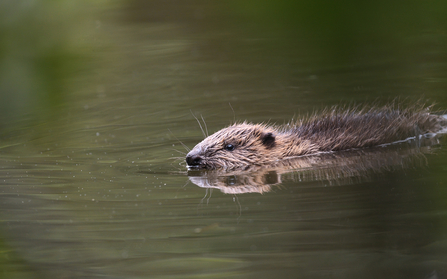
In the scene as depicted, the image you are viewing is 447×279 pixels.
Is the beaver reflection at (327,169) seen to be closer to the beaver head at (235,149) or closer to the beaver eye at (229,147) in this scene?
the beaver head at (235,149)

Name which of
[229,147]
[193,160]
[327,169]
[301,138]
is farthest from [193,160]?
[327,169]

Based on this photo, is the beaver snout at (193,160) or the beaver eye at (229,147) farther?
the beaver eye at (229,147)

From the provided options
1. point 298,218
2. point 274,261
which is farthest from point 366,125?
point 274,261

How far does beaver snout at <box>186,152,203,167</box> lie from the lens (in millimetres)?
6487

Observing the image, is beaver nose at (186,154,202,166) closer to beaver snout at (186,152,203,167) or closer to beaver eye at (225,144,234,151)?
beaver snout at (186,152,203,167)

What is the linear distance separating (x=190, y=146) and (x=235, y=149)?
3.63 ft

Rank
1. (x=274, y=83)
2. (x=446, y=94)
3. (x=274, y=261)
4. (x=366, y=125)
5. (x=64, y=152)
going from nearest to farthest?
(x=274, y=261) < (x=366, y=125) < (x=64, y=152) < (x=446, y=94) < (x=274, y=83)

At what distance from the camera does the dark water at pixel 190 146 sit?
2.56 ft

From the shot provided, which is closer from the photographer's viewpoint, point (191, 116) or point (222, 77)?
point (191, 116)

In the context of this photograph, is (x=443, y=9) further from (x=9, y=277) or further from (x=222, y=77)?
(x=222, y=77)

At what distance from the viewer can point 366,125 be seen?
23.0ft

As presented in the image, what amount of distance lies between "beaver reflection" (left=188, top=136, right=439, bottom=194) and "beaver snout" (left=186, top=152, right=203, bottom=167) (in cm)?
15

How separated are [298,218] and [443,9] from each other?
2.72m

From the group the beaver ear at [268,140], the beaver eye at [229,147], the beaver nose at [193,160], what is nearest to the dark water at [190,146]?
the beaver nose at [193,160]
